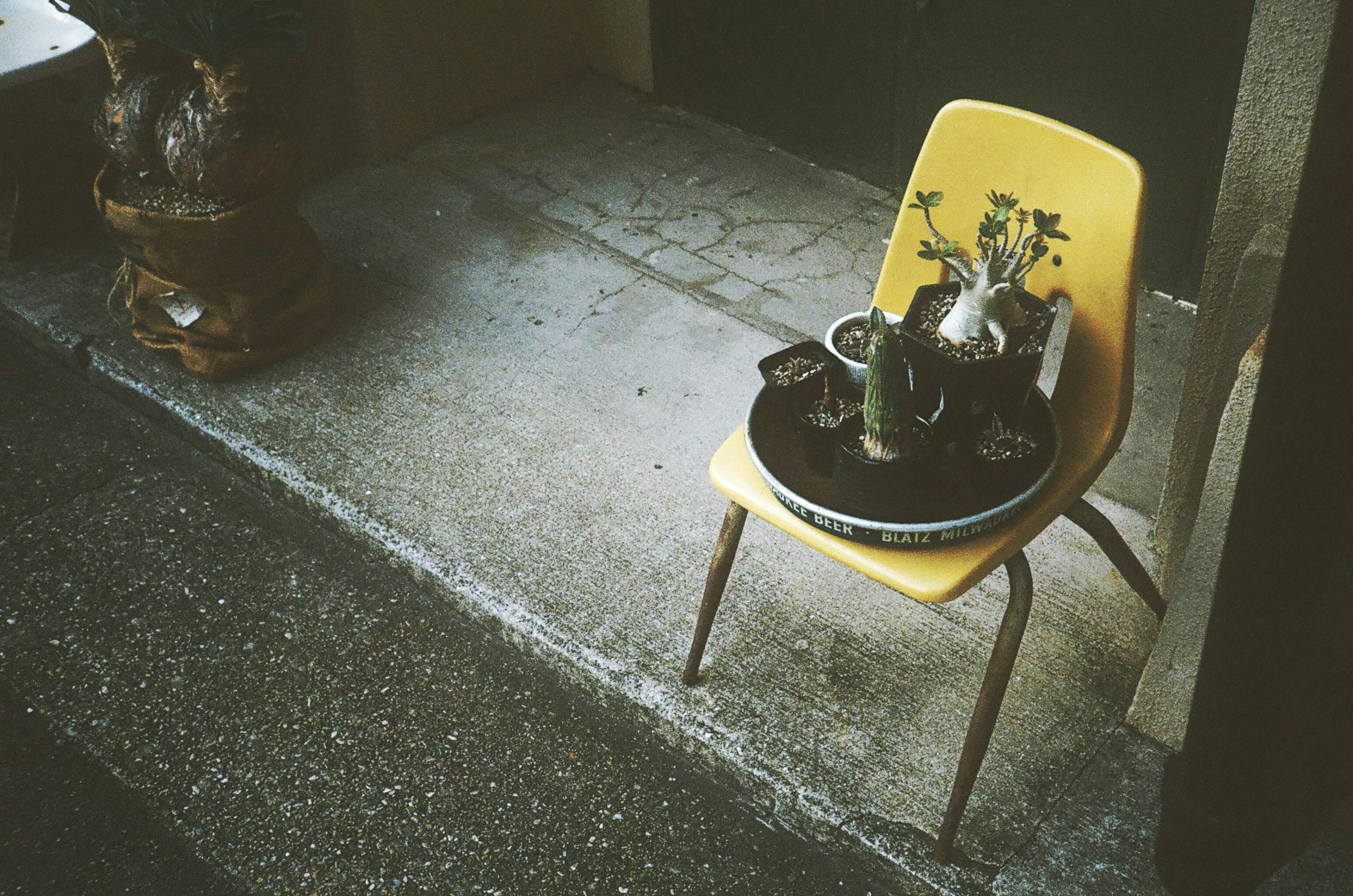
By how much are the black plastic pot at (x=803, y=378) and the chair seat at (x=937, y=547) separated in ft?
0.52

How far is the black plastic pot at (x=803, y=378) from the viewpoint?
1.76 metres

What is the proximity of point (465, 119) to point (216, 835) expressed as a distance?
9.92ft

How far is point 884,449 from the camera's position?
161cm

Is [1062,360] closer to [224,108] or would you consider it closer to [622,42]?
[224,108]

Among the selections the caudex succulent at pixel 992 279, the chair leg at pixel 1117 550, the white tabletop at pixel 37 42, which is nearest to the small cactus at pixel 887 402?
the caudex succulent at pixel 992 279

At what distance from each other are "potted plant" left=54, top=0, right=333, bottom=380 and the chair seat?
1.80 m

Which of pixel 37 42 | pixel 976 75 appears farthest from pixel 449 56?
pixel 976 75

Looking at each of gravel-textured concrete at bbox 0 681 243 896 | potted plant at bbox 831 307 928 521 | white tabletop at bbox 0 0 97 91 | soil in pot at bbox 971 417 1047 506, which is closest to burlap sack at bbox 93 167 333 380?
white tabletop at bbox 0 0 97 91

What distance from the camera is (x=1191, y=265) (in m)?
3.24

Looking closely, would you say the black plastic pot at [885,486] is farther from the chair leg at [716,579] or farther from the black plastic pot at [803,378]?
the chair leg at [716,579]

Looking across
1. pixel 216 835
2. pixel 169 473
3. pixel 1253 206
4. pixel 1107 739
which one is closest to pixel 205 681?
pixel 216 835

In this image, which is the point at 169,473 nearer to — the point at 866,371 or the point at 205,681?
the point at 205,681

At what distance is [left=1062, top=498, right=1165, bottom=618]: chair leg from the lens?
1.97 m

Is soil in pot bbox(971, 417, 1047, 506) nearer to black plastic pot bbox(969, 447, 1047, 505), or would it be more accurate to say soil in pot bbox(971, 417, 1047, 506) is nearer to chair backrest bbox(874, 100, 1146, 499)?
black plastic pot bbox(969, 447, 1047, 505)
